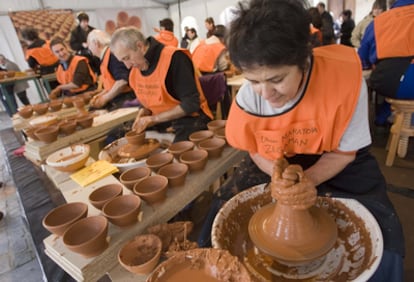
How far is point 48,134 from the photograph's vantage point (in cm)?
200

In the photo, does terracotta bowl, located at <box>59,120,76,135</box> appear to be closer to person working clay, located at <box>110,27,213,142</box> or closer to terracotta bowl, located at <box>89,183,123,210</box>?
person working clay, located at <box>110,27,213,142</box>

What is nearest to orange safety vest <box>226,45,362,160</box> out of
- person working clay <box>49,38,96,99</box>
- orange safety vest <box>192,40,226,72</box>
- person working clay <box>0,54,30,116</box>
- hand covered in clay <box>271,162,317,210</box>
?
hand covered in clay <box>271,162,317,210</box>

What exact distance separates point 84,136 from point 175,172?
1256mm

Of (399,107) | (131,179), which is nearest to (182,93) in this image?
(131,179)

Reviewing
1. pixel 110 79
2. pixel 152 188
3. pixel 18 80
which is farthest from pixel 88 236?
pixel 18 80

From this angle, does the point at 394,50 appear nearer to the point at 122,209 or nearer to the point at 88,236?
the point at 122,209

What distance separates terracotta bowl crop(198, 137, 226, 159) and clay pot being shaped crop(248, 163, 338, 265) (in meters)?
A: 0.66

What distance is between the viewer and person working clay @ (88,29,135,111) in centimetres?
301

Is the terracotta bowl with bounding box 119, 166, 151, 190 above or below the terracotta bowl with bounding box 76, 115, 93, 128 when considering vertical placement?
below

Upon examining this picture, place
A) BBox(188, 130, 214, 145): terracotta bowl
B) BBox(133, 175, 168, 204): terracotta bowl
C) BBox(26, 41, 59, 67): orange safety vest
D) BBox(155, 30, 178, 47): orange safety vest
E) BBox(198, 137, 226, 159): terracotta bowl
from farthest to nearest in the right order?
BBox(26, 41, 59, 67): orange safety vest, BBox(155, 30, 178, 47): orange safety vest, BBox(188, 130, 214, 145): terracotta bowl, BBox(198, 137, 226, 159): terracotta bowl, BBox(133, 175, 168, 204): terracotta bowl

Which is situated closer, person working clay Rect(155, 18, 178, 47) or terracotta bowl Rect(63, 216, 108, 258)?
terracotta bowl Rect(63, 216, 108, 258)

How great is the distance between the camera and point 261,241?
0.89 metres

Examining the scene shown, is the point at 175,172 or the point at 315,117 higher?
the point at 315,117

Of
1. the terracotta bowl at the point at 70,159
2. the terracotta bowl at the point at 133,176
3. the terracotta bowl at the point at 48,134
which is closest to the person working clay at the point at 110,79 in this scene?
the terracotta bowl at the point at 48,134
